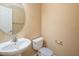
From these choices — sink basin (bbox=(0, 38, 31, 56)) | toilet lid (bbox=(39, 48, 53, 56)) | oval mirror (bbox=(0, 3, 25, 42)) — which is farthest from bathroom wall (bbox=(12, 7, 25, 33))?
toilet lid (bbox=(39, 48, 53, 56))

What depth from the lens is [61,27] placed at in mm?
1295

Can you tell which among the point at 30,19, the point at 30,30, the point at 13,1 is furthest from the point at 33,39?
the point at 13,1

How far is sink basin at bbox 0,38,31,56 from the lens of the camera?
125 cm

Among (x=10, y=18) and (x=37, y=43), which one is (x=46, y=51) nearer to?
(x=37, y=43)

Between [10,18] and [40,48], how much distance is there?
44 cm

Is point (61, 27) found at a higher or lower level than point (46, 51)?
higher

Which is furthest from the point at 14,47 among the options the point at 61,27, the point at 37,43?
the point at 61,27

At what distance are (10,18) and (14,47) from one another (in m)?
0.30

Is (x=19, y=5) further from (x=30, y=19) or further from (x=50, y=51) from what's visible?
(x=50, y=51)

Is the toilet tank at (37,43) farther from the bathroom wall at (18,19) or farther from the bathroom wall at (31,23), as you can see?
the bathroom wall at (18,19)

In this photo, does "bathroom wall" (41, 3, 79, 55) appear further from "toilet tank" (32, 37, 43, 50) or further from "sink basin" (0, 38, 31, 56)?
"sink basin" (0, 38, 31, 56)

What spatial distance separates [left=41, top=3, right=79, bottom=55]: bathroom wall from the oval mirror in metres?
0.24

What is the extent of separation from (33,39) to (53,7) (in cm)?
39

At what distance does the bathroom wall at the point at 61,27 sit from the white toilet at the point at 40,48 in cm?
5
